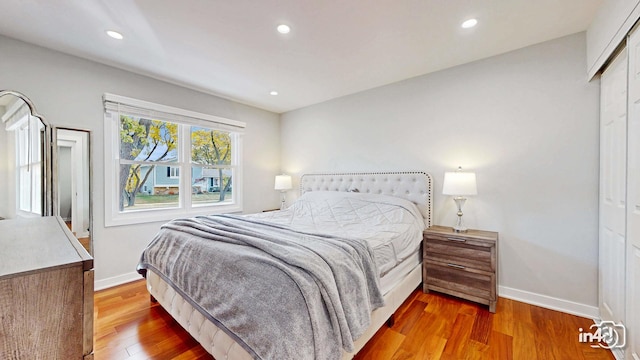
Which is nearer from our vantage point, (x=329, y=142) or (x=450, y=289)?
(x=450, y=289)

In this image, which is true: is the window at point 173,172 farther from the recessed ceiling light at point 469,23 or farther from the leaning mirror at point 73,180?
the recessed ceiling light at point 469,23

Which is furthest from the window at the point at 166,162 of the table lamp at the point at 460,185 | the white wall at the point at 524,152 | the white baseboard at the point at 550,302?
the white baseboard at the point at 550,302

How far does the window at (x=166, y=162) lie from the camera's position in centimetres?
290

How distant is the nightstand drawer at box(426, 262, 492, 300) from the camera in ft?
7.48

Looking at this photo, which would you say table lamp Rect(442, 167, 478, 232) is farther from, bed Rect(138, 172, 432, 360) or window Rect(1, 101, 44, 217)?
window Rect(1, 101, 44, 217)

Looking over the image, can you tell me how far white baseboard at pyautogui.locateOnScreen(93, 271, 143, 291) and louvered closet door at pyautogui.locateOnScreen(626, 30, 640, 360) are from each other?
13.9 feet

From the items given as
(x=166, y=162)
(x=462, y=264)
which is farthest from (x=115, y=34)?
(x=462, y=264)

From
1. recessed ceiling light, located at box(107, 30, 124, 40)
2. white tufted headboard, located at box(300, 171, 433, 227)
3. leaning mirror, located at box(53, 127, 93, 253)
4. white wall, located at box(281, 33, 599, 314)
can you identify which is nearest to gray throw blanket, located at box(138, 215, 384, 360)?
leaning mirror, located at box(53, 127, 93, 253)

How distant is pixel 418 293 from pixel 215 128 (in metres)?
3.38

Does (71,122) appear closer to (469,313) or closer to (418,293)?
(418,293)

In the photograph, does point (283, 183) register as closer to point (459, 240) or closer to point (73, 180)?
point (73, 180)

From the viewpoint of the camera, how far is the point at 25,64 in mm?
2352

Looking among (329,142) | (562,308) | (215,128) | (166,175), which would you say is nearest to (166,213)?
(166,175)

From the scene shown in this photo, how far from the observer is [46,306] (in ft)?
2.07
